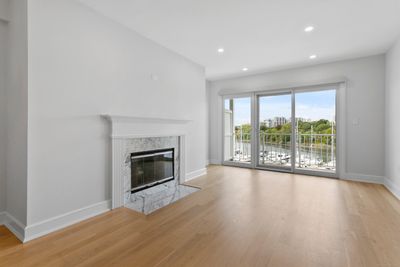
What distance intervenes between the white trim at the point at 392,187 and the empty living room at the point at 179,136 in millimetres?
38

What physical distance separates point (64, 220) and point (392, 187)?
5.17 m

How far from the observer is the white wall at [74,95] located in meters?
1.98

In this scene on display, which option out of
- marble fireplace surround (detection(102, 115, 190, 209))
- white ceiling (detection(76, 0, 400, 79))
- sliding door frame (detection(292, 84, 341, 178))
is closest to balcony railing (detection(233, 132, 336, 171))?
sliding door frame (detection(292, 84, 341, 178))

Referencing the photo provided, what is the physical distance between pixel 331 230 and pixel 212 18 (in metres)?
3.03

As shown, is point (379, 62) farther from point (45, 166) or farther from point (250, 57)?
point (45, 166)

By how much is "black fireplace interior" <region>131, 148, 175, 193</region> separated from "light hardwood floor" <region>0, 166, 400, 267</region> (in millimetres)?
627

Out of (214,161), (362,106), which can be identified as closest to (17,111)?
(214,161)

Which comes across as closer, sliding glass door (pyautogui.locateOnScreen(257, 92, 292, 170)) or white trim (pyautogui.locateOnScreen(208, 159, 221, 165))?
sliding glass door (pyautogui.locateOnScreen(257, 92, 292, 170))

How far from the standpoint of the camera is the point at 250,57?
4.05 m

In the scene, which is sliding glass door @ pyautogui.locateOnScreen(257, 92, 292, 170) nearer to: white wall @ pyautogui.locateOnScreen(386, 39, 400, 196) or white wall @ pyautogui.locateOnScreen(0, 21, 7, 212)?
white wall @ pyautogui.locateOnScreen(386, 39, 400, 196)

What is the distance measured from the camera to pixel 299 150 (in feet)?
15.9

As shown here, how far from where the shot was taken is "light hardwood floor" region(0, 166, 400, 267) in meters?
1.62

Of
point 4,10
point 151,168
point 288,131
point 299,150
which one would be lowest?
point 151,168

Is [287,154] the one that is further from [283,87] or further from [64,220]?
[64,220]
